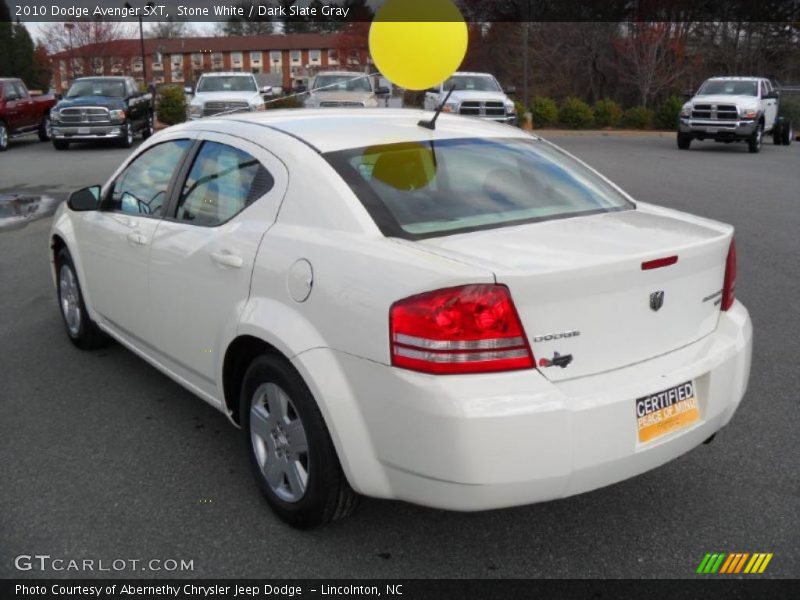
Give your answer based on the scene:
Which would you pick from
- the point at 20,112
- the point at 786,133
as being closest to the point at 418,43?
the point at 20,112

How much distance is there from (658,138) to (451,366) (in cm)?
2673

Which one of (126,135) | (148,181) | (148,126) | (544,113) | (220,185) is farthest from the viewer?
(544,113)

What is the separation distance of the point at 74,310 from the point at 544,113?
1049 inches

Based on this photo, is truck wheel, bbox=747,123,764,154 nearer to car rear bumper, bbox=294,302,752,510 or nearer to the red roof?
car rear bumper, bbox=294,302,752,510

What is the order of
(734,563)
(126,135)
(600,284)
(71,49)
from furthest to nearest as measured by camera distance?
(71,49), (126,135), (734,563), (600,284)

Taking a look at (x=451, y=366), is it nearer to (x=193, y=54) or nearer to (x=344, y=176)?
(x=344, y=176)

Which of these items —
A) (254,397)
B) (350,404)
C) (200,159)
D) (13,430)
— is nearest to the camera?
(350,404)

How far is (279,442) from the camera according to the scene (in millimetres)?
3268

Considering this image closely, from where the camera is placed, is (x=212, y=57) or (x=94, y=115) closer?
(x=94, y=115)

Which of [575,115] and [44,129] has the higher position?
[575,115]

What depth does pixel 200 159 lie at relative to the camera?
13.0 ft

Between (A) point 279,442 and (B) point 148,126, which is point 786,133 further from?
(A) point 279,442
